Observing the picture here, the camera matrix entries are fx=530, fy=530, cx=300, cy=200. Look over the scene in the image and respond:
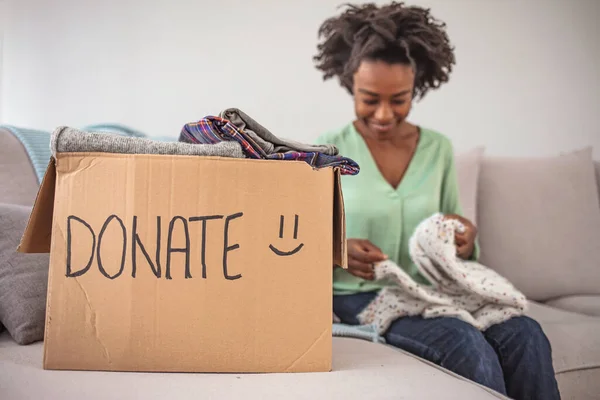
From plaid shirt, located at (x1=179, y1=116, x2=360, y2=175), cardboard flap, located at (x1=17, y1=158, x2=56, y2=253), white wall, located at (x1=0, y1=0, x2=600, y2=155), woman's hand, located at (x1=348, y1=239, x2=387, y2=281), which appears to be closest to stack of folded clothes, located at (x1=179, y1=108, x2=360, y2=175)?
plaid shirt, located at (x1=179, y1=116, x2=360, y2=175)

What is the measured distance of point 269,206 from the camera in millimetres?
646

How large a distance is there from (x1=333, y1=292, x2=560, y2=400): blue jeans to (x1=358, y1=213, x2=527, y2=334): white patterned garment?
22 millimetres

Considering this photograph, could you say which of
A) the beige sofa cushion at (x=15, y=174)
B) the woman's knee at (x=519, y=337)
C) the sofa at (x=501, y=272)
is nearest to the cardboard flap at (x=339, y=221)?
the sofa at (x=501, y=272)

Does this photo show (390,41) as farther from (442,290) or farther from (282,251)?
(282,251)

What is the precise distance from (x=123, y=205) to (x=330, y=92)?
→ 145 cm

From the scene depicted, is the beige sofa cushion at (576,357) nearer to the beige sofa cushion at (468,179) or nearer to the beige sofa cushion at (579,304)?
the beige sofa cushion at (579,304)

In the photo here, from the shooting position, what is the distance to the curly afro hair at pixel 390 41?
1297 millimetres

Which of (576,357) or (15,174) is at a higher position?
(15,174)

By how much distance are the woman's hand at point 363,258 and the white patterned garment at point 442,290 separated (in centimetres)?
2

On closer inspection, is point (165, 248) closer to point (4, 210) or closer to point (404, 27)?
point (4, 210)

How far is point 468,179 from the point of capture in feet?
5.36

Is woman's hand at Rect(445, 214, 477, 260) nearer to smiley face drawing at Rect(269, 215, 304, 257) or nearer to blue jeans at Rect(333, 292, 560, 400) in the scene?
blue jeans at Rect(333, 292, 560, 400)

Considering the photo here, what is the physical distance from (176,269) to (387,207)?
2.43ft

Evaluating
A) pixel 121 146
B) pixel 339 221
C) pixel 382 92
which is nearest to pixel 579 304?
pixel 382 92
